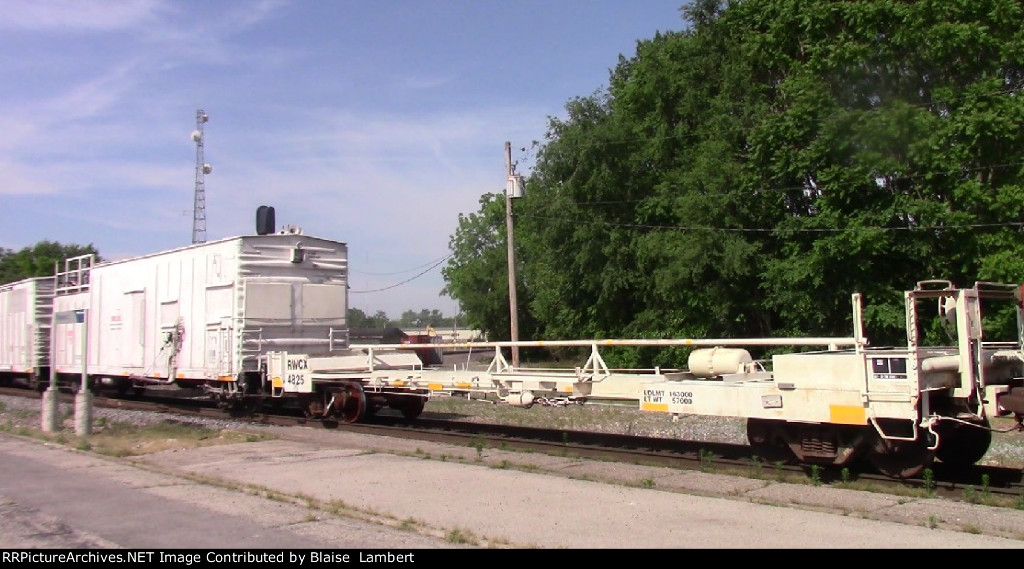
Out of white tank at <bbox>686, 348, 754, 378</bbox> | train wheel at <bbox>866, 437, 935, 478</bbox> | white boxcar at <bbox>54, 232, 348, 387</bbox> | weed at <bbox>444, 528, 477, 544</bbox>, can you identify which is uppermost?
white boxcar at <bbox>54, 232, 348, 387</bbox>

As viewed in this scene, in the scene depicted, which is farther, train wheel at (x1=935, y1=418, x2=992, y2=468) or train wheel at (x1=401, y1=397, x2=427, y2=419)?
train wheel at (x1=401, y1=397, x2=427, y2=419)

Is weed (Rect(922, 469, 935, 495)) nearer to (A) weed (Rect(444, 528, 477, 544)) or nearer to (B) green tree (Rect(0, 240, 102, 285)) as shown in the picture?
(A) weed (Rect(444, 528, 477, 544))

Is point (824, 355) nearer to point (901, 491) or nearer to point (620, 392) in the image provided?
point (901, 491)

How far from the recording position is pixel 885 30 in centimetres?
2567

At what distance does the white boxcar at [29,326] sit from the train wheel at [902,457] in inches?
936

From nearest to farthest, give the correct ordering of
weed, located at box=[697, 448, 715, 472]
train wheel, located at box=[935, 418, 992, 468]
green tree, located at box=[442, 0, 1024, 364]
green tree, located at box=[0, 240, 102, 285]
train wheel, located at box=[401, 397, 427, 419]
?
train wheel, located at box=[935, 418, 992, 468] < weed, located at box=[697, 448, 715, 472] < train wheel, located at box=[401, 397, 427, 419] < green tree, located at box=[442, 0, 1024, 364] < green tree, located at box=[0, 240, 102, 285]

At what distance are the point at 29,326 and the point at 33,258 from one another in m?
41.2

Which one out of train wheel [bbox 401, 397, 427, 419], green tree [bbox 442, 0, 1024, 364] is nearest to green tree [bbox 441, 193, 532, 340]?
green tree [bbox 442, 0, 1024, 364]

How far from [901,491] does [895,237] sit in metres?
17.7

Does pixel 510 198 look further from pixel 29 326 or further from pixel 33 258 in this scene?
pixel 33 258

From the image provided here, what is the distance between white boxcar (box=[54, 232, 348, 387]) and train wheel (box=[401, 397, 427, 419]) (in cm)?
230

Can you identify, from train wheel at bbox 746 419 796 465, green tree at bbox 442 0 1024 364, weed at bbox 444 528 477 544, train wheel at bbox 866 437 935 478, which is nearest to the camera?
weed at bbox 444 528 477 544

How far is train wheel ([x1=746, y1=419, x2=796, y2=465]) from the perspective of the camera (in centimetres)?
1003

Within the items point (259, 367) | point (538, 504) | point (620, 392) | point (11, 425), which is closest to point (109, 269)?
point (11, 425)
